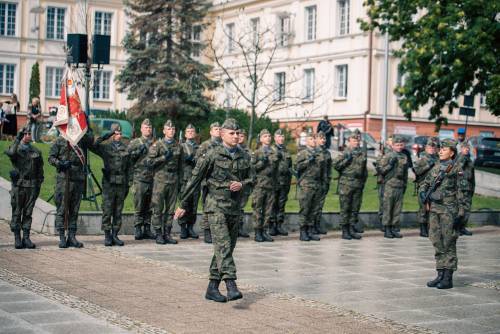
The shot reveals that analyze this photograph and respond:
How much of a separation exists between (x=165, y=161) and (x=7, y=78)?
44.2m

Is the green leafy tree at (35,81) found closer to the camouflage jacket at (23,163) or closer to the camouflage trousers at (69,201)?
the camouflage trousers at (69,201)

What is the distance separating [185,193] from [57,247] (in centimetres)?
517

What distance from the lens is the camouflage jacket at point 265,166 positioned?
18.5 metres

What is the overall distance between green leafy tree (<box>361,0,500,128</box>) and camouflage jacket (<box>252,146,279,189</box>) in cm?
920

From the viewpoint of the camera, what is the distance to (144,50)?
144ft

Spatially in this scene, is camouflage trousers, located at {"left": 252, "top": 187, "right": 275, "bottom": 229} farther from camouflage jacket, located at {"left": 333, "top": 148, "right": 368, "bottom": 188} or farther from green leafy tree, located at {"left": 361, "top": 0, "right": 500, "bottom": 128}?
green leafy tree, located at {"left": 361, "top": 0, "right": 500, "bottom": 128}

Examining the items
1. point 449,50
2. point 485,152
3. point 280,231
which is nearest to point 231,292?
point 280,231

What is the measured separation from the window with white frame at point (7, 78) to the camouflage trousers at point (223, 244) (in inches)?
1958

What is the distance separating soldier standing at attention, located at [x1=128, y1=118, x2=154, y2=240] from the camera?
17.3 meters

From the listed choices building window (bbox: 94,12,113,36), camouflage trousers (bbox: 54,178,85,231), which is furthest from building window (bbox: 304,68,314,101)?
camouflage trousers (bbox: 54,178,85,231)

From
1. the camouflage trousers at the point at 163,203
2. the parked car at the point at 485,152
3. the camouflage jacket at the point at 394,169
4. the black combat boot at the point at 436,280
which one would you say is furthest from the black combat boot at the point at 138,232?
the parked car at the point at 485,152

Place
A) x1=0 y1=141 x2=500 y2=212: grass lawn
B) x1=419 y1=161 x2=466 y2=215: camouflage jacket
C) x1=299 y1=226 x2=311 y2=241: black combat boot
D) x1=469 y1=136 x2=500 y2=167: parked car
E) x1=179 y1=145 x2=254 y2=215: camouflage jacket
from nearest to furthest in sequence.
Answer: x1=179 y1=145 x2=254 y2=215: camouflage jacket, x1=419 y1=161 x2=466 y2=215: camouflage jacket, x1=299 y1=226 x2=311 y2=241: black combat boot, x1=0 y1=141 x2=500 y2=212: grass lawn, x1=469 y1=136 x2=500 y2=167: parked car

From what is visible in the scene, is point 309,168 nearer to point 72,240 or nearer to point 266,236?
point 266,236

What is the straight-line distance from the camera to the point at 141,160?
685 inches
